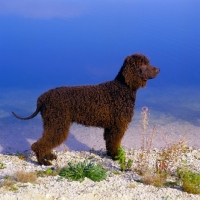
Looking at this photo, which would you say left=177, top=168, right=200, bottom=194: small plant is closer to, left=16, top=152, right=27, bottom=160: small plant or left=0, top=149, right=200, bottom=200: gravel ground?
left=0, top=149, right=200, bottom=200: gravel ground

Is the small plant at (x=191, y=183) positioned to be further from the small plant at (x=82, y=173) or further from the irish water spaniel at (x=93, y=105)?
the irish water spaniel at (x=93, y=105)

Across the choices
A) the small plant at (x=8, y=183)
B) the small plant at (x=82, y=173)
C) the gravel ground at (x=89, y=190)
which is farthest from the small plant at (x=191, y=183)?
the small plant at (x=8, y=183)

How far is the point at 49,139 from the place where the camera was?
6.56 metres

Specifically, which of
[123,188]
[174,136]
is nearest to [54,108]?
[123,188]

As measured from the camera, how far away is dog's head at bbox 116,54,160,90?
Result: 22.0 feet

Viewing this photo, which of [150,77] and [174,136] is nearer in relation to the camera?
[150,77]

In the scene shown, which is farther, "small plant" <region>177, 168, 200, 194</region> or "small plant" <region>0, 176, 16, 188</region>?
"small plant" <region>177, 168, 200, 194</region>

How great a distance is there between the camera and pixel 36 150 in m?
6.60

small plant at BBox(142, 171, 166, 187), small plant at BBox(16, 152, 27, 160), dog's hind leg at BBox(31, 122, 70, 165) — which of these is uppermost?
small plant at BBox(142, 171, 166, 187)

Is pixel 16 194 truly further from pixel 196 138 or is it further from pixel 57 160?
pixel 196 138

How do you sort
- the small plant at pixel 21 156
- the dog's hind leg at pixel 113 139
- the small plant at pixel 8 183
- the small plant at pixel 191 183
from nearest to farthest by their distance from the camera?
the small plant at pixel 8 183
the small plant at pixel 191 183
the dog's hind leg at pixel 113 139
the small plant at pixel 21 156

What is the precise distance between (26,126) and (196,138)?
4472 millimetres

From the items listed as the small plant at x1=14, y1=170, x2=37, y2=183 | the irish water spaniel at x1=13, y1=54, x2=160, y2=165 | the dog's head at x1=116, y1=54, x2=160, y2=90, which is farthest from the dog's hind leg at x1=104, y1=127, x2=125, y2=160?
the small plant at x1=14, y1=170, x2=37, y2=183

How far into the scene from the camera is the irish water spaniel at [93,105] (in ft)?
21.2
